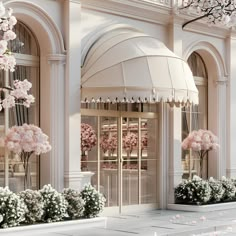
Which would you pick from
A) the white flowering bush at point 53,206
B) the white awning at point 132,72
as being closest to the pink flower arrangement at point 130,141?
the white awning at point 132,72

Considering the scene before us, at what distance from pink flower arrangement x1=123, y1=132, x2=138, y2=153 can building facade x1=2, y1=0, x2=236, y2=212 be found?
5 centimetres

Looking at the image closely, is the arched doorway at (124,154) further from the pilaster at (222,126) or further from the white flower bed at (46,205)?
the pilaster at (222,126)

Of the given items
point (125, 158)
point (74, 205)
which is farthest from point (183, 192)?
point (74, 205)

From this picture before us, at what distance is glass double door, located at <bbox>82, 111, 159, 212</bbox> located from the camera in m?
17.5

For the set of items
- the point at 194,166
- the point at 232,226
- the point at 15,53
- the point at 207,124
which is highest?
the point at 15,53

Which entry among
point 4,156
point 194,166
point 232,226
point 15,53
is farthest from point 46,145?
point 194,166

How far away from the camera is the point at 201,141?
19.9 m

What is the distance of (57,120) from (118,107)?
2.66m

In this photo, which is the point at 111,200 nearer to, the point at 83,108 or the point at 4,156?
the point at 83,108

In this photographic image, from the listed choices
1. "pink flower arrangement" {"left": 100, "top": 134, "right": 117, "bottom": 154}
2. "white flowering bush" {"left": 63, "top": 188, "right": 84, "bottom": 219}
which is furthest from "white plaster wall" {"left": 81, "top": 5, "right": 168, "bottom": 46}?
"white flowering bush" {"left": 63, "top": 188, "right": 84, "bottom": 219}

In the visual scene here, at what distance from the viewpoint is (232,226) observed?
15.8m

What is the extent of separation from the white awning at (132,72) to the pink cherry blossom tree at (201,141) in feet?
8.16

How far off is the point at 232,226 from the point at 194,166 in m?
5.27

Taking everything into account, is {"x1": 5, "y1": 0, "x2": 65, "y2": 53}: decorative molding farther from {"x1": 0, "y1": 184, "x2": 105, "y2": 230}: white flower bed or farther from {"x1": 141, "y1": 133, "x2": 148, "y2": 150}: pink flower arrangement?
{"x1": 141, "y1": 133, "x2": 148, "y2": 150}: pink flower arrangement
